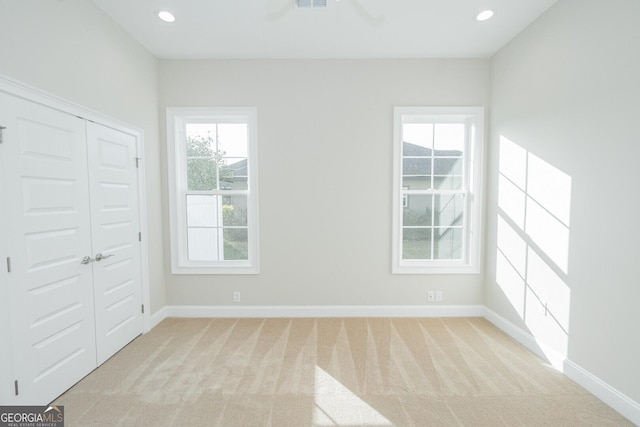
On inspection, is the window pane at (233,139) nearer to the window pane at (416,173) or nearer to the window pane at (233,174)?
the window pane at (233,174)

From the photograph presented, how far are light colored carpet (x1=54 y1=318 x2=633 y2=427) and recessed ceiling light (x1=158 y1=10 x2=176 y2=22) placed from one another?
3.20m

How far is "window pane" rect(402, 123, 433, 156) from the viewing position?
327 cm

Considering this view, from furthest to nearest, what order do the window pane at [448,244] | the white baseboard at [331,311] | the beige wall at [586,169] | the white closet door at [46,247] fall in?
the window pane at [448,244]
the white baseboard at [331,311]
the beige wall at [586,169]
the white closet door at [46,247]

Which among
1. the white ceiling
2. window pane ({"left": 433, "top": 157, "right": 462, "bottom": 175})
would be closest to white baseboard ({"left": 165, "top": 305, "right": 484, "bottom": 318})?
window pane ({"left": 433, "top": 157, "right": 462, "bottom": 175})

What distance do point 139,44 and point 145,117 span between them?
30.4 inches

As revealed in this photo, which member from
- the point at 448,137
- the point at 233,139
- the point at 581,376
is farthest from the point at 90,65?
the point at 581,376

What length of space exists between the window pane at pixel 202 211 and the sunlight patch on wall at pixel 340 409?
2.26 metres

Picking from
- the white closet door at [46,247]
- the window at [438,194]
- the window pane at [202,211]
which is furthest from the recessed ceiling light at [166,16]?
the window at [438,194]

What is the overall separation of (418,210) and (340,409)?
2.35 m

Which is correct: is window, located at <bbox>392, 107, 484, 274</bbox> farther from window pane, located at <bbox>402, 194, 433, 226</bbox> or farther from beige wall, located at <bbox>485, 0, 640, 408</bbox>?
beige wall, located at <bbox>485, 0, 640, 408</bbox>

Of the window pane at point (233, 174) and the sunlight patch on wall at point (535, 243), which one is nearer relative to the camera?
the sunlight patch on wall at point (535, 243)

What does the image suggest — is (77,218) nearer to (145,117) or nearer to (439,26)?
(145,117)

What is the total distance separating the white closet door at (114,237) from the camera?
228 centimetres

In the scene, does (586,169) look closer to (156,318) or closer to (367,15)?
(367,15)
